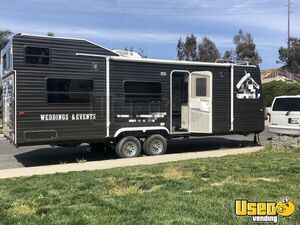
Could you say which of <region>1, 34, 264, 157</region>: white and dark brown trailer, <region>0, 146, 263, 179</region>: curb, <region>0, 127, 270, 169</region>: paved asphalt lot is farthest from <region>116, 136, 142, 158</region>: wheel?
<region>0, 127, 270, 169</region>: paved asphalt lot

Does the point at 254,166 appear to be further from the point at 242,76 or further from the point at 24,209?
the point at 242,76

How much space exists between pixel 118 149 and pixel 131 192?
6.27 m

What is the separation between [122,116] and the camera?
1353 cm

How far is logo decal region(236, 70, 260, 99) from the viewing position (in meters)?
15.8

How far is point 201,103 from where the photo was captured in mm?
15055

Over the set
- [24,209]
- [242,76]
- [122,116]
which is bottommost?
[24,209]

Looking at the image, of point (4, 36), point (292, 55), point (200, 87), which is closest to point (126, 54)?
point (200, 87)

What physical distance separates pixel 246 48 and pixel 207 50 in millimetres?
7021

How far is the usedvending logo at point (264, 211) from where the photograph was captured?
485cm

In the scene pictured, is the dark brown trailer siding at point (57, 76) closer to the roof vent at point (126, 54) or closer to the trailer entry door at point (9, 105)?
the trailer entry door at point (9, 105)

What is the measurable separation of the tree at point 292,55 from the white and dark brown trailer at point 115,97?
55.4 metres

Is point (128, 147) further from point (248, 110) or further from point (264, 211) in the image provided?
point (264, 211)

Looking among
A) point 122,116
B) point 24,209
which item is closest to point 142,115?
point 122,116

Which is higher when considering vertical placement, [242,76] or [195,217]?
[242,76]
